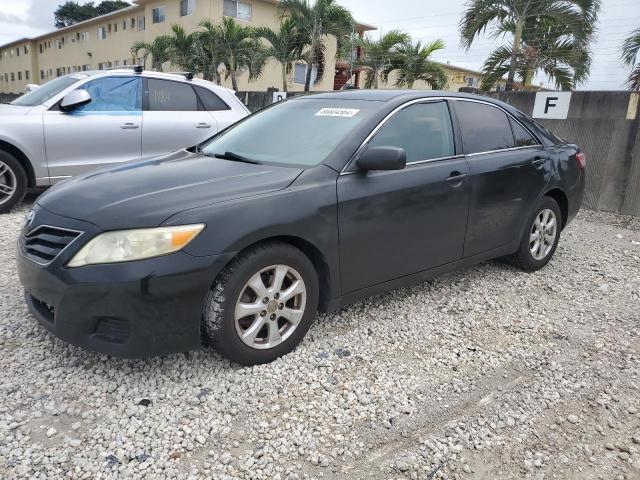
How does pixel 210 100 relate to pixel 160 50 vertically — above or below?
below

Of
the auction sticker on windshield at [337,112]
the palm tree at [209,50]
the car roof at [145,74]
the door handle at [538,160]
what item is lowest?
the door handle at [538,160]

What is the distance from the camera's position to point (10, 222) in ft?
18.2

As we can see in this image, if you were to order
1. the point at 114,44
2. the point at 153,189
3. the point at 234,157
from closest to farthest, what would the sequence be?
the point at 153,189
the point at 234,157
the point at 114,44

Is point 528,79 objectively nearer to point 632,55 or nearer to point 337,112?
point 632,55

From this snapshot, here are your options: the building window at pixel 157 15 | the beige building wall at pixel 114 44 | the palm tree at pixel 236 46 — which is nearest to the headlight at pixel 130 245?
the beige building wall at pixel 114 44

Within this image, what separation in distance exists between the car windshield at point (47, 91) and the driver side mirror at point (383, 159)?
184 inches

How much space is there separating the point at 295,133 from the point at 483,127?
5.39ft

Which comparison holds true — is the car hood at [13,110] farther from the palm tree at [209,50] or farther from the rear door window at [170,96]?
the palm tree at [209,50]

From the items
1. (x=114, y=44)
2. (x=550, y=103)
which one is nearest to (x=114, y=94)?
(x=550, y=103)

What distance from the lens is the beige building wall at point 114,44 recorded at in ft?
90.0

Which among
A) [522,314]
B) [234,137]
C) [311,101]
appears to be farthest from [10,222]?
[522,314]

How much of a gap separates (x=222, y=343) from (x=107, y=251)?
757 millimetres

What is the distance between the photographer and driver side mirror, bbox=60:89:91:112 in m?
5.87

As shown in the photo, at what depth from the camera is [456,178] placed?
12.2 ft
